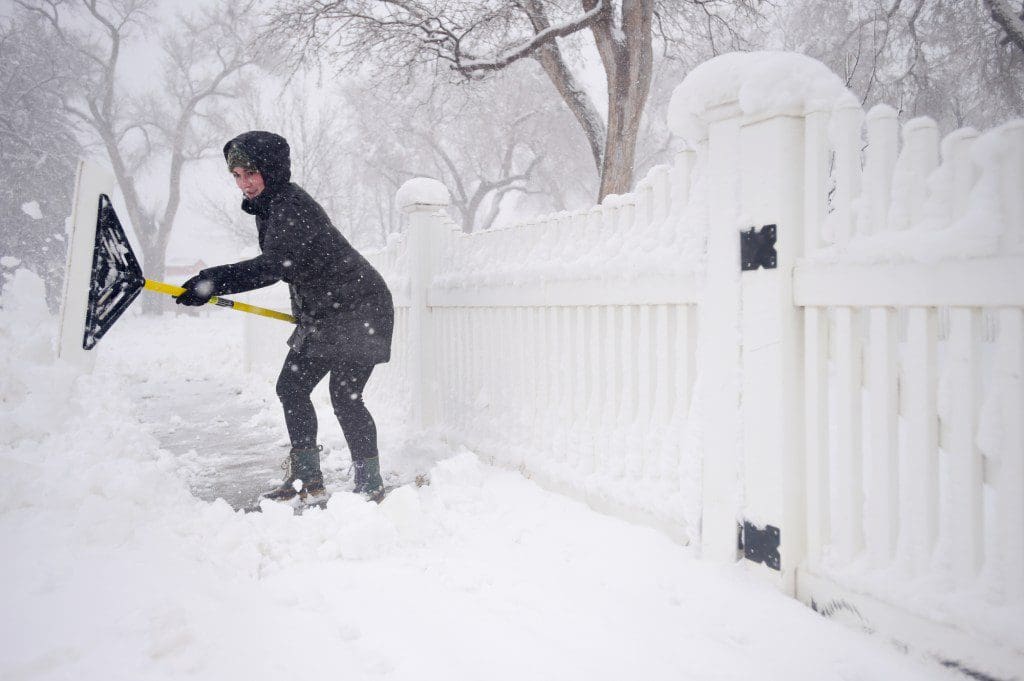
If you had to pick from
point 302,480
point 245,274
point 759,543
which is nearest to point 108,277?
point 245,274

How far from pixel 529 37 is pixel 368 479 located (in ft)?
31.1

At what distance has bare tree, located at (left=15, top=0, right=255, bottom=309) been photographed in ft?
76.2

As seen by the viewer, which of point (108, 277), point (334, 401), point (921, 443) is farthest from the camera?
point (334, 401)

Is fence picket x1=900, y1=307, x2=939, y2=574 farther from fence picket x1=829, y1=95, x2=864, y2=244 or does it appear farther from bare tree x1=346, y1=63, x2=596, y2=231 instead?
bare tree x1=346, y1=63, x2=596, y2=231

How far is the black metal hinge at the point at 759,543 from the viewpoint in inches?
82.4

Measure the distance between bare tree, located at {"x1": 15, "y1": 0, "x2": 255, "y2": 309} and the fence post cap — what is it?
2118cm

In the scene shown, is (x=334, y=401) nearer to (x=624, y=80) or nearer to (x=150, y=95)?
(x=624, y=80)

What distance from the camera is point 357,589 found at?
6.89ft

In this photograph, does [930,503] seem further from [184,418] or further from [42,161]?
[42,161]

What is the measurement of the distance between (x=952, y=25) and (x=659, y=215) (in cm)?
1419

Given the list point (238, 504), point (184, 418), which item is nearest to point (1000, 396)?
point (238, 504)

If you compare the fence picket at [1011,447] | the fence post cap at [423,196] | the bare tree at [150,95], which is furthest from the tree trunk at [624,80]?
the bare tree at [150,95]

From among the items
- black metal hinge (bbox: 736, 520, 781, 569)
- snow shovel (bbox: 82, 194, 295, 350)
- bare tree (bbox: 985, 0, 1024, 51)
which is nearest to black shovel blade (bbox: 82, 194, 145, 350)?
snow shovel (bbox: 82, 194, 295, 350)

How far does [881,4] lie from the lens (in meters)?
12.3
